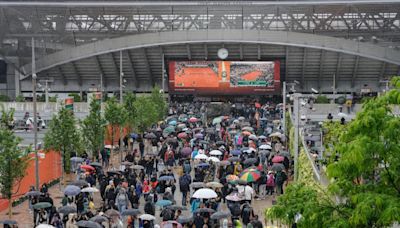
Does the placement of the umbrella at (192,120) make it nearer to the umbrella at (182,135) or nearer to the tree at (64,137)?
the umbrella at (182,135)

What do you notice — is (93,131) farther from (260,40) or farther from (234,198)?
(260,40)

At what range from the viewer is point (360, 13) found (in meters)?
63.6

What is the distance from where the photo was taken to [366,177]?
12141 mm

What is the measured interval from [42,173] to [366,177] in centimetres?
2145

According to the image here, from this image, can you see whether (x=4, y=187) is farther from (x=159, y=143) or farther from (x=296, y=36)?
(x=296, y=36)

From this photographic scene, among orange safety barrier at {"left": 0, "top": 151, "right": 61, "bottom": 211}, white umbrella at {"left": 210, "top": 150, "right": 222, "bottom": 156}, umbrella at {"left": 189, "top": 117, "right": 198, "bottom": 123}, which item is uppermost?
umbrella at {"left": 189, "top": 117, "right": 198, "bottom": 123}

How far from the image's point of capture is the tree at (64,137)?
3188cm

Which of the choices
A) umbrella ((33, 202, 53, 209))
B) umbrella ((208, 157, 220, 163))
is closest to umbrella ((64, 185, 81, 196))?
umbrella ((33, 202, 53, 209))

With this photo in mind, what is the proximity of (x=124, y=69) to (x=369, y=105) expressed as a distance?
58570mm

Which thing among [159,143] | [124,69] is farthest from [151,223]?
[124,69]

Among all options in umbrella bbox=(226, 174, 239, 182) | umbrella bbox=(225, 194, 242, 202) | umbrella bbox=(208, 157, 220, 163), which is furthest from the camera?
umbrella bbox=(208, 157, 220, 163)

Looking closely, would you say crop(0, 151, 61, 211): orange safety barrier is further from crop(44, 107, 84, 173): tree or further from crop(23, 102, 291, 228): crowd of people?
crop(23, 102, 291, 228): crowd of people

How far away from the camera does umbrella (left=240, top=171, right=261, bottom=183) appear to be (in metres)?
27.4

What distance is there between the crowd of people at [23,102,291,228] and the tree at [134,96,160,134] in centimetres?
302
